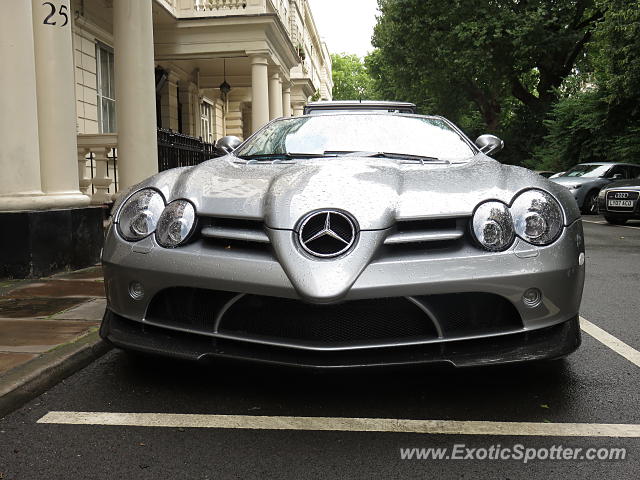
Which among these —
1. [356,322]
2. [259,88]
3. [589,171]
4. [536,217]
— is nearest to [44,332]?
[356,322]

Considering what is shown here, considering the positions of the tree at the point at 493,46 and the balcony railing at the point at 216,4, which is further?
the tree at the point at 493,46

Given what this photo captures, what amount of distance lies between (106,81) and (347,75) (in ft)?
275

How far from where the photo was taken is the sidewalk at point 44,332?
10.1 feet

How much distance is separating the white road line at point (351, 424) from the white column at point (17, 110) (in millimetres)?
3964

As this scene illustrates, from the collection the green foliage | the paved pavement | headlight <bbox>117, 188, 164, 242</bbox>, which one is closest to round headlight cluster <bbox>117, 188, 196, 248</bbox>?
headlight <bbox>117, 188, 164, 242</bbox>

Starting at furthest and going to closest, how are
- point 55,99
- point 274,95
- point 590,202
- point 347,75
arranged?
1. point 347,75
2. point 274,95
3. point 590,202
4. point 55,99

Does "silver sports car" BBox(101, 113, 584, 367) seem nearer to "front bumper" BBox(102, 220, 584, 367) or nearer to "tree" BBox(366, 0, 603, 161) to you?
"front bumper" BBox(102, 220, 584, 367)

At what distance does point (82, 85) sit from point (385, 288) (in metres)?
11.2

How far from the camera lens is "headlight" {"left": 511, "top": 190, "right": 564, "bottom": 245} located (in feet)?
9.52

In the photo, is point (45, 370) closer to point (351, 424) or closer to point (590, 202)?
point (351, 424)

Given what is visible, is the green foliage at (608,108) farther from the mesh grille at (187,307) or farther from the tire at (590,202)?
the mesh grille at (187,307)

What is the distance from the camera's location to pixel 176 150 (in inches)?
464

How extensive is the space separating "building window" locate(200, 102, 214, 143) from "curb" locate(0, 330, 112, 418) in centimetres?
1859

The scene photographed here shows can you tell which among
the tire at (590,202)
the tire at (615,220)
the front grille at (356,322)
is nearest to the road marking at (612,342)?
the front grille at (356,322)
